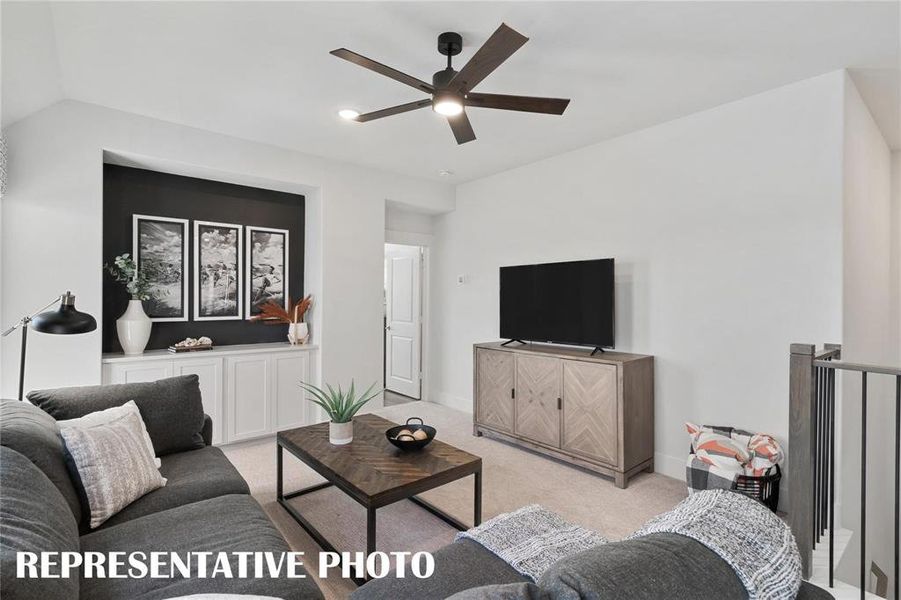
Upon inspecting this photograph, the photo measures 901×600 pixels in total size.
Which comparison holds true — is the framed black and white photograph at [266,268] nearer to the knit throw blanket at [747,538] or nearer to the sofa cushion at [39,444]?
the sofa cushion at [39,444]

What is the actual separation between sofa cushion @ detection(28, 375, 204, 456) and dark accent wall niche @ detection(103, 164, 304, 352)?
1.44m

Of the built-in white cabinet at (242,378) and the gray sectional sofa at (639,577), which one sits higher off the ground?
the gray sectional sofa at (639,577)

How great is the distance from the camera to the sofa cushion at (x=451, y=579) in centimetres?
129

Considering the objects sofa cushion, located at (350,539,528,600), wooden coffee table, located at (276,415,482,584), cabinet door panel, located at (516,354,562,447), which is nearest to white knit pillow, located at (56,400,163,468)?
wooden coffee table, located at (276,415,482,584)

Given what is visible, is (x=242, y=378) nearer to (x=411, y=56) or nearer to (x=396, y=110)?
(x=396, y=110)

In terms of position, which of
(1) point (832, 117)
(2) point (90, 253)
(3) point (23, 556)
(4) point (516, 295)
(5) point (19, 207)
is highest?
(1) point (832, 117)

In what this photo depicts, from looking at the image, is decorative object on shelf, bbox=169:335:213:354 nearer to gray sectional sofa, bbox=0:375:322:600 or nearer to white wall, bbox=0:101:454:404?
white wall, bbox=0:101:454:404

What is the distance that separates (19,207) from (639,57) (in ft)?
13.5

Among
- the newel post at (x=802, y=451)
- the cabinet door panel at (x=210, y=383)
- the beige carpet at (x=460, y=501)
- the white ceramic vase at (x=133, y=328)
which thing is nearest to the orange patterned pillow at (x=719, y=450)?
the beige carpet at (x=460, y=501)

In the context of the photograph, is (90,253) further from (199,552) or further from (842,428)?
(842,428)

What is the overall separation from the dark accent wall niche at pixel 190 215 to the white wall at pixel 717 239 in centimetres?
259

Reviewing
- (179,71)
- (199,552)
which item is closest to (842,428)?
(199,552)

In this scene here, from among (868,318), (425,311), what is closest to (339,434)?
(425,311)

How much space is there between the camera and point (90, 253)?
3289 millimetres
